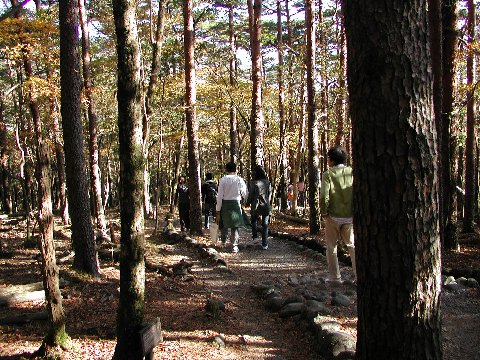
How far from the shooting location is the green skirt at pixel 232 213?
32.0ft

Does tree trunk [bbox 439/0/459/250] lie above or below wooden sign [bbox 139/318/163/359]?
above

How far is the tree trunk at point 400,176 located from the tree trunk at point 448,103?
727 centimetres

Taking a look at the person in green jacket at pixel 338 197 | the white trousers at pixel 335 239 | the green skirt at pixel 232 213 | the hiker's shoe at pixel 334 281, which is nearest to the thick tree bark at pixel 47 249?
the person in green jacket at pixel 338 197

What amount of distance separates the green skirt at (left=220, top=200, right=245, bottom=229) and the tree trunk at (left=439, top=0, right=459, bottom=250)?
4.49 meters

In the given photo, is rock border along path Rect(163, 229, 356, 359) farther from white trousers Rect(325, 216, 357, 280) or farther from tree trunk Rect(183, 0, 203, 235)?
tree trunk Rect(183, 0, 203, 235)

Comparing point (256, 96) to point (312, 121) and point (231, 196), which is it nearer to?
point (312, 121)

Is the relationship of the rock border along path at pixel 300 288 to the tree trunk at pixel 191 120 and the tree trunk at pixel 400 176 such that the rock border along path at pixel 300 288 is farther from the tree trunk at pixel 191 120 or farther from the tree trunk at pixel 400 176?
the tree trunk at pixel 400 176

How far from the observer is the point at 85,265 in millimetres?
7594

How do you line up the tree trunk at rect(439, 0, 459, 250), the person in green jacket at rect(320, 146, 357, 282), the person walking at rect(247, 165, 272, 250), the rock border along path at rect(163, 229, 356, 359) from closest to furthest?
the rock border along path at rect(163, 229, 356, 359) → the person in green jacket at rect(320, 146, 357, 282) → the tree trunk at rect(439, 0, 459, 250) → the person walking at rect(247, 165, 272, 250)

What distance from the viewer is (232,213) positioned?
32.0ft

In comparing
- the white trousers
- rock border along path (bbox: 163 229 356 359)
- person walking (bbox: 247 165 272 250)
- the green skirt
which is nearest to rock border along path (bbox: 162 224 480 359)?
rock border along path (bbox: 163 229 356 359)

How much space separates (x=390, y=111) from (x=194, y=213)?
35.2ft

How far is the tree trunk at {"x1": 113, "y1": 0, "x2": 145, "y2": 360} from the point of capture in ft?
12.6

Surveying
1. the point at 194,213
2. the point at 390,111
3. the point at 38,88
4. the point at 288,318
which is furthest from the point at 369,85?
the point at 38,88
